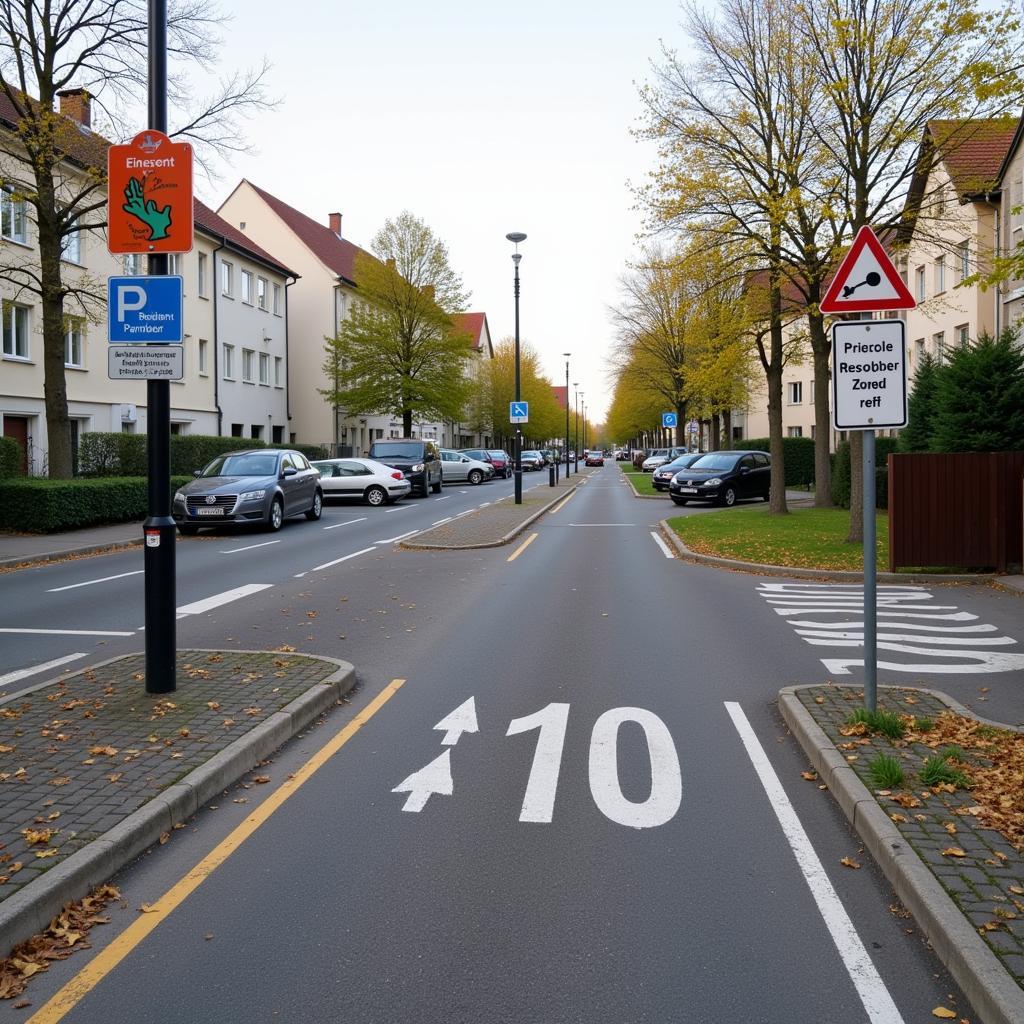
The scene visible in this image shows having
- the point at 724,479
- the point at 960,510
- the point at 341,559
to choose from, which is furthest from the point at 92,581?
the point at 724,479

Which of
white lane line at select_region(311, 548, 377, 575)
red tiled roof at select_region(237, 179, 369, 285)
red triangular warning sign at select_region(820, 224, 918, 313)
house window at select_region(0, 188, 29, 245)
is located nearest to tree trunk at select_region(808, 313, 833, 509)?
white lane line at select_region(311, 548, 377, 575)

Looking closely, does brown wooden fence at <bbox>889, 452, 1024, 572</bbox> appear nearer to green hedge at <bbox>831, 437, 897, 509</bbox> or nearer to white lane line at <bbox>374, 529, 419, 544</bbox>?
white lane line at <bbox>374, 529, 419, 544</bbox>

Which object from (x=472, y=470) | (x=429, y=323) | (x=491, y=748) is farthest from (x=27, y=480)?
(x=429, y=323)

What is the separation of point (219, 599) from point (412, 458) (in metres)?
24.9

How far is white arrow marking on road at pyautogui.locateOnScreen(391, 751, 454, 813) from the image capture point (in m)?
5.18

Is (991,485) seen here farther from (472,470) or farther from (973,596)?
(472,470)

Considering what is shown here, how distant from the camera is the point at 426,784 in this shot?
5.44 meters

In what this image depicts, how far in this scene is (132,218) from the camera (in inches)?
273

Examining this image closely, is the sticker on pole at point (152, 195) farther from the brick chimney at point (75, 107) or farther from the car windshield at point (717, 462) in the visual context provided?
the brick chimney at point (75, 107)

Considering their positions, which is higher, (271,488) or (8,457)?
(8,457)

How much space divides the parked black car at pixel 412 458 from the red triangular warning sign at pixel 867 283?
29639 millimetres

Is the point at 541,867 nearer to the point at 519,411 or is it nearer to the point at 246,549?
the point at 246,549

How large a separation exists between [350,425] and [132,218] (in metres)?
52.6

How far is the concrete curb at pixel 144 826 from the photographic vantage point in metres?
3.71
